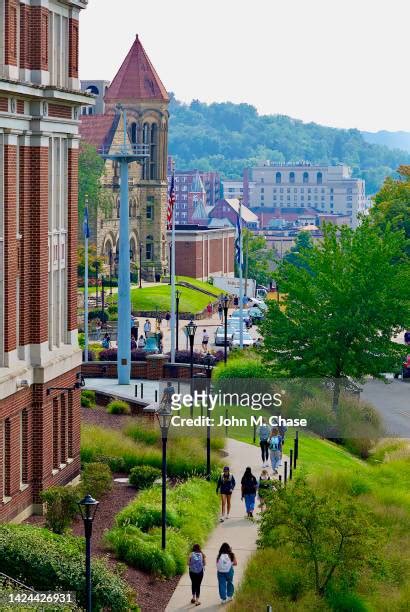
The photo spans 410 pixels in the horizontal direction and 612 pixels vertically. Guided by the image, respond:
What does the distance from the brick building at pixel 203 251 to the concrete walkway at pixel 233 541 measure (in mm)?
92598

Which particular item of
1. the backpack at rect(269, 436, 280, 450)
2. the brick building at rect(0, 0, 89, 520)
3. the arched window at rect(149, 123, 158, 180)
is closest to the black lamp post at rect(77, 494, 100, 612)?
the brick building at rect(0, 0, 89, 520)

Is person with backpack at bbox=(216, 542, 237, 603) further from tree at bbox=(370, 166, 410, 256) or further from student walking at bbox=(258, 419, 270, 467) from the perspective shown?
tree at bbox=(370, 166, 410, 256)

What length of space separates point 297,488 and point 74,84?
11110mm

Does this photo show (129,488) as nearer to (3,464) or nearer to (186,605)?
(3,464)

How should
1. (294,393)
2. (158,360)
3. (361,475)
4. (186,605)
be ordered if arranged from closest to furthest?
1. (186,605)
2. (361,475)
3. (294,393)
4. (158,360)

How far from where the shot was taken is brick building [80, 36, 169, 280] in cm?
13525

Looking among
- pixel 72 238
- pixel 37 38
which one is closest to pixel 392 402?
pixel 72 238

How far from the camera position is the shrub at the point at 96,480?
36438mm

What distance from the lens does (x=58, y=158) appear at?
37.3 meters

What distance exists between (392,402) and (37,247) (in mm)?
27395

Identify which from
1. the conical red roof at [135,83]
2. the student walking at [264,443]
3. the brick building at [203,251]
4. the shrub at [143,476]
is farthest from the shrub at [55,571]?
the conical red roof at [135,83]

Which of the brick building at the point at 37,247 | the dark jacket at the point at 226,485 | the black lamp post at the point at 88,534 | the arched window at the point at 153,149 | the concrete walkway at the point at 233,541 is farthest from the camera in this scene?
the arched window at the point at 153,149

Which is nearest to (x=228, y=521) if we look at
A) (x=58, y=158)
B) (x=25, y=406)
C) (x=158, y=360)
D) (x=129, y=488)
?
(x=129, y=488)

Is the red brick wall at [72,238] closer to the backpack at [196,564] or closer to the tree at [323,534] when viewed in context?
the tree at [323,534]
